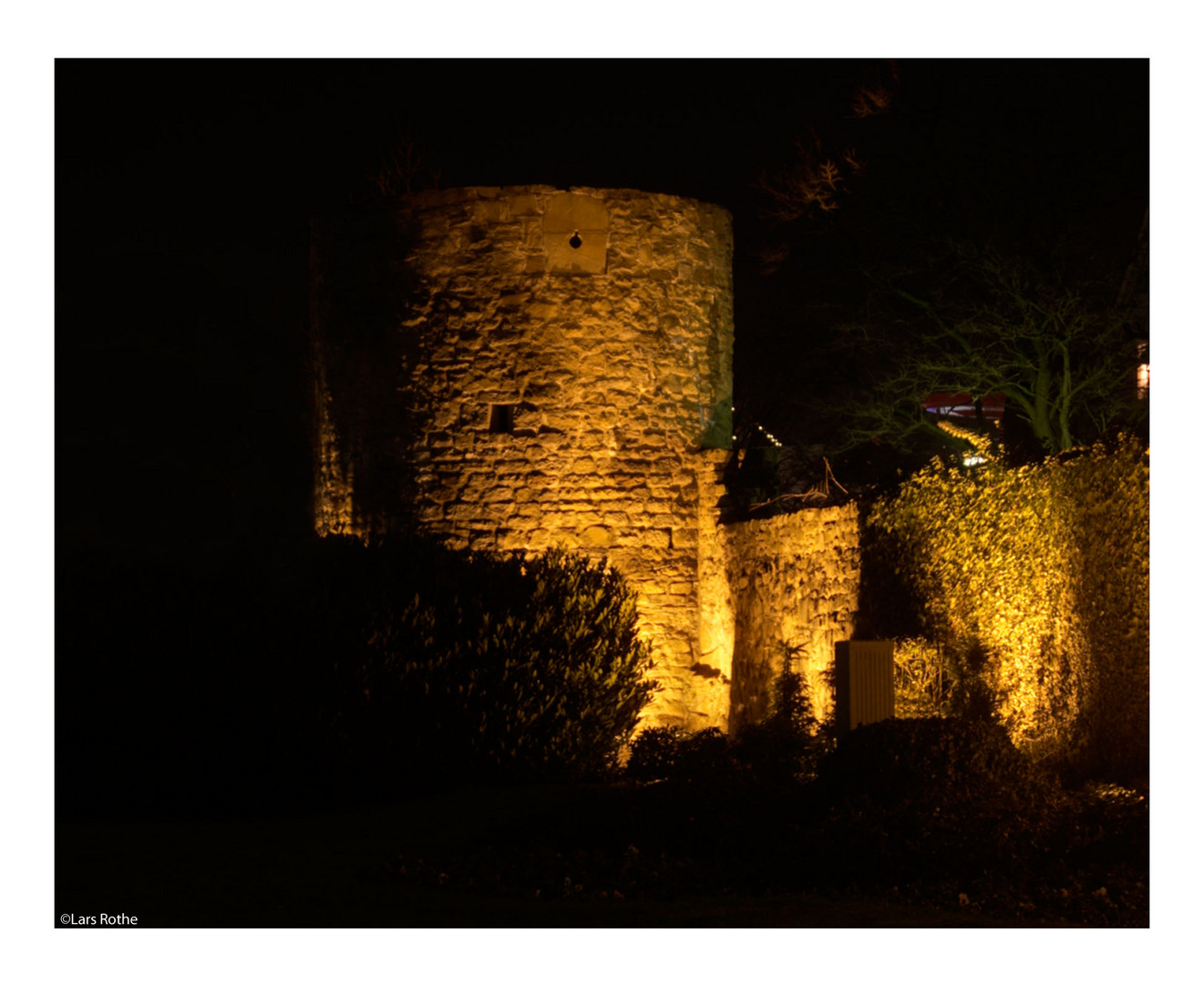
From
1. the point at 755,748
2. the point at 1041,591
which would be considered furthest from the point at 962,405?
the point at 1041,591

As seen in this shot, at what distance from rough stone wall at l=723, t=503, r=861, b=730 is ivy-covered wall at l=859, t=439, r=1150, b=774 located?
1.85 feet

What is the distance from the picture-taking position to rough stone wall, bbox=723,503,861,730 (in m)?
11.5

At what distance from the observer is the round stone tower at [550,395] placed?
1305 cm

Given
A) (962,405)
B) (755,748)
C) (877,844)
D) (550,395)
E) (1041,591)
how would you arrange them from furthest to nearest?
(962,405) → (550,395) → (755,748) → (1041,591) → (877,844)

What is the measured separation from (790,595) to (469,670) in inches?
104

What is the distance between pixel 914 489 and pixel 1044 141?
8970 millimetres

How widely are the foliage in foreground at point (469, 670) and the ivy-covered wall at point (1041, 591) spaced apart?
227cm

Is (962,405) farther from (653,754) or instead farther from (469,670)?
(469,670)

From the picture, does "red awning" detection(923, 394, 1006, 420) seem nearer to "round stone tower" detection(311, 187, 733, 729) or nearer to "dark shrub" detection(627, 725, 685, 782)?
"round stone tower" detection(311, 187, 733, 729)

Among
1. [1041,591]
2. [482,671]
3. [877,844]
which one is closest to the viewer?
[877,844]

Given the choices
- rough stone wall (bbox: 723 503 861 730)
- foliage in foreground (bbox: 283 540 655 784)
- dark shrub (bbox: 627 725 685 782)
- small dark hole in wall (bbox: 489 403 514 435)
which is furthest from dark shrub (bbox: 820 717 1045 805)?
small dark hole in wall (bbox: 489 403 514 435)

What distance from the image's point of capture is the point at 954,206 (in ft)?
60.5

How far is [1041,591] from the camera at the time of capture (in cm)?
945

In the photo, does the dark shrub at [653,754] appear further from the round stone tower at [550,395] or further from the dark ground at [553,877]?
the dark ground at [553,877]
